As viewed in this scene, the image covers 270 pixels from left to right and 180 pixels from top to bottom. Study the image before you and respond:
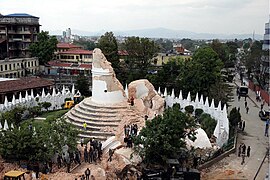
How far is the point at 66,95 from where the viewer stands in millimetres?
38812

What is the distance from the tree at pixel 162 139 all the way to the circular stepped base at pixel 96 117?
5.08 meters

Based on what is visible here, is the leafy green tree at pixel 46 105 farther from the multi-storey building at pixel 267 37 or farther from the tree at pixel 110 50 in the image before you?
the multi-storey building at pixel 267 37

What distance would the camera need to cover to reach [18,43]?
61.9m

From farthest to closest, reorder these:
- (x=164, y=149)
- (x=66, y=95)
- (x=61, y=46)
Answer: (x=61, y=46) < (x=66, y=95) < (x=164, y=149)

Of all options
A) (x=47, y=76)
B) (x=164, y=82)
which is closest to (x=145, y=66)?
(x=164, y=82)

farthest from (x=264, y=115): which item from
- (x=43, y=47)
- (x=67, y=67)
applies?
(x=43, y=47)

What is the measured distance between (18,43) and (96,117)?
133ft

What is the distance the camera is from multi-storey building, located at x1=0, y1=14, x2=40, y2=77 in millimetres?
57312

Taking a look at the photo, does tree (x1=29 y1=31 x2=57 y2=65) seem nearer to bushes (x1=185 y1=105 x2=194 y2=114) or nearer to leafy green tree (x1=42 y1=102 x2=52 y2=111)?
leafy green tree (x1=42 y1=102 x2=52 y2=111)

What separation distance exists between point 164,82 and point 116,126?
2069 centimetres

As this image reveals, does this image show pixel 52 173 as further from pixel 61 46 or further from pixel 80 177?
pixel 61 46

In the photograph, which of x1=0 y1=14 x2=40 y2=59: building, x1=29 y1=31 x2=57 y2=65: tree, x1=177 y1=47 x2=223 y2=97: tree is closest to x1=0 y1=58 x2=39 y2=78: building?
x1=29 y1=31 x2=57 y2=65: tree

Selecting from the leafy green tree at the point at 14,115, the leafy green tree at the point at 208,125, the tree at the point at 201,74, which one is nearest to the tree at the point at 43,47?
the tree at the point at 201,74

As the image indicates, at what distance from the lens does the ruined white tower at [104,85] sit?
94.1ft
